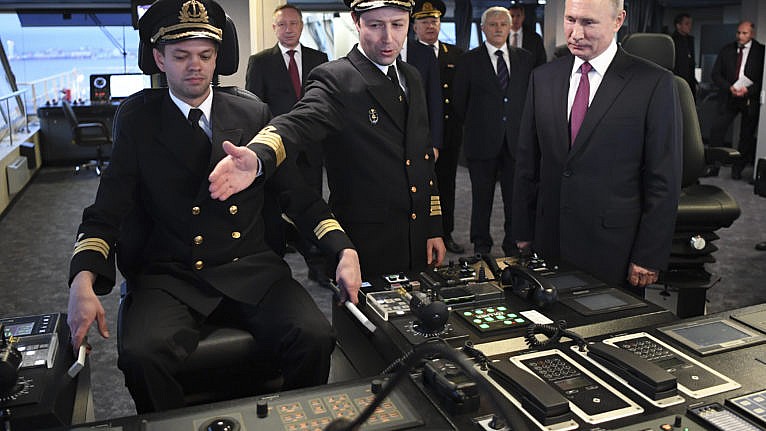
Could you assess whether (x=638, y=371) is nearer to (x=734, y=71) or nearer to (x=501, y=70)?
(x=501, y=70)

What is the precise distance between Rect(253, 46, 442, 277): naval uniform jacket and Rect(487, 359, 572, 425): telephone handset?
114 cm

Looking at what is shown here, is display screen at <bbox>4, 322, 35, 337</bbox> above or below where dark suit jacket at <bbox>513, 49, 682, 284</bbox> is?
below

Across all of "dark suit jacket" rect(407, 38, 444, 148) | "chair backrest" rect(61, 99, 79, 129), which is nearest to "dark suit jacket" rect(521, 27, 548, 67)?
"dark suit jacket" rect(407, 38, 444, 148)

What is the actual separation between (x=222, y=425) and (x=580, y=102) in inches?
70.0

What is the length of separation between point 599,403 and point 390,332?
1.81 ft

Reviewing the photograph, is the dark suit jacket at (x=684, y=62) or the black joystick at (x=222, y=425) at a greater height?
the dark suit jacket at (x=684, y=62)

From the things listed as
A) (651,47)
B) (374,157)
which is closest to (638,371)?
(374,157)

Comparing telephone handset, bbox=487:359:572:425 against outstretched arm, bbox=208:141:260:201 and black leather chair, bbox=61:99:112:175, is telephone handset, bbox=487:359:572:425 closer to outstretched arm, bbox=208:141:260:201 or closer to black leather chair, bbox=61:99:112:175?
outstretched arm, bbox=208:141:260:201

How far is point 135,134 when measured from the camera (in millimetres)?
2066

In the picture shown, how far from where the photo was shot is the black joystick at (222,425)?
121 centimetres

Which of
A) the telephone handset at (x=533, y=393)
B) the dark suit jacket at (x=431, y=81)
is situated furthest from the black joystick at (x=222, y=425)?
the dark suit jacket at (x=431, y=81)

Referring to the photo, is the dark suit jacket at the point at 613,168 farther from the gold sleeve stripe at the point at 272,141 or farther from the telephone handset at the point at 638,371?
the gold sleeve stripe at the point at 272,141

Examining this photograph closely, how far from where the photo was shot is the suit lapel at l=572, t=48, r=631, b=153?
2.38 metres

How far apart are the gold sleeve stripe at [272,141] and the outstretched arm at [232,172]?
0.32ft
